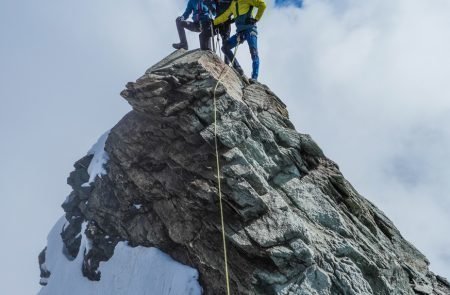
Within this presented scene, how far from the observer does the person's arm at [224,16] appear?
44.9ft

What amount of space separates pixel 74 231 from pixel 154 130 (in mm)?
6845

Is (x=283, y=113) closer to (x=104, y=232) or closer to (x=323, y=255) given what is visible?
(x=323, y=255)

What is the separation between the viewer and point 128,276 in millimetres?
14102

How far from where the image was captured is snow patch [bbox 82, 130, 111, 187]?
1562 centimetres

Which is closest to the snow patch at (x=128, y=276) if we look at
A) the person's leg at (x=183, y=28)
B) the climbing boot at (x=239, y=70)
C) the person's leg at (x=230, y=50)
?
the climbing boot at (x=239, y=70)

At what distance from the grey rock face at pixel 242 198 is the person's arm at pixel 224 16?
150cm

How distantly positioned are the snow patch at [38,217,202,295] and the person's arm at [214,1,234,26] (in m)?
7.39

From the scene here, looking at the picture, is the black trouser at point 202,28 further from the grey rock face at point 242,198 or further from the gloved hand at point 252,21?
the gloved hand at point 252,21

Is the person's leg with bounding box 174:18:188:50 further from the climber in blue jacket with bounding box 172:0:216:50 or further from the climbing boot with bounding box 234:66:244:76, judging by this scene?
the climbing boot with bounding box 234:66:244:76

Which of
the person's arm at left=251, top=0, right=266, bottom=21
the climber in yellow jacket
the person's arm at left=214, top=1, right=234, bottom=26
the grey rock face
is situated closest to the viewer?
the grey rock face

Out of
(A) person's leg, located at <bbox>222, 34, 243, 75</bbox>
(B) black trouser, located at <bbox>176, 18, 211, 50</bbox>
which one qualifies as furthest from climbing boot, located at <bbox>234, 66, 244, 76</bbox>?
(B) black trouser, located at <bbox>176, 18, 211, 50</bbox>

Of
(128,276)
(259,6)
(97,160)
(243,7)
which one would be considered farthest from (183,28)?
(128,276)

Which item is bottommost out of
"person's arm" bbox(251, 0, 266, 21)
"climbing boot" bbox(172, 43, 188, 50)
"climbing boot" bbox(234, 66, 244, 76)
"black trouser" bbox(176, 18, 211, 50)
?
"climbing boot" bbox(172, 43, 188, 50)

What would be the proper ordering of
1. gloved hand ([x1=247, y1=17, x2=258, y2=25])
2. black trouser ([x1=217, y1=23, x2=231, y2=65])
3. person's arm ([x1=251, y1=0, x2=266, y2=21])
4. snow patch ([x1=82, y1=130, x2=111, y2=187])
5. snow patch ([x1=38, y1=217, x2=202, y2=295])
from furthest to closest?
snow patch ([x1=82, y1=130, x2=111, y2=187]) → black trouser ([x1=217, y1=23, x2=231, y2=65]) → gloved hand ([x1=247, y1=17, x2=258, y2=25]) → person's arm ([x1=251, y1=0, x2=266, y2=21]) → snow patch ([x1=38, y1=217, x2=202, y2=295])
